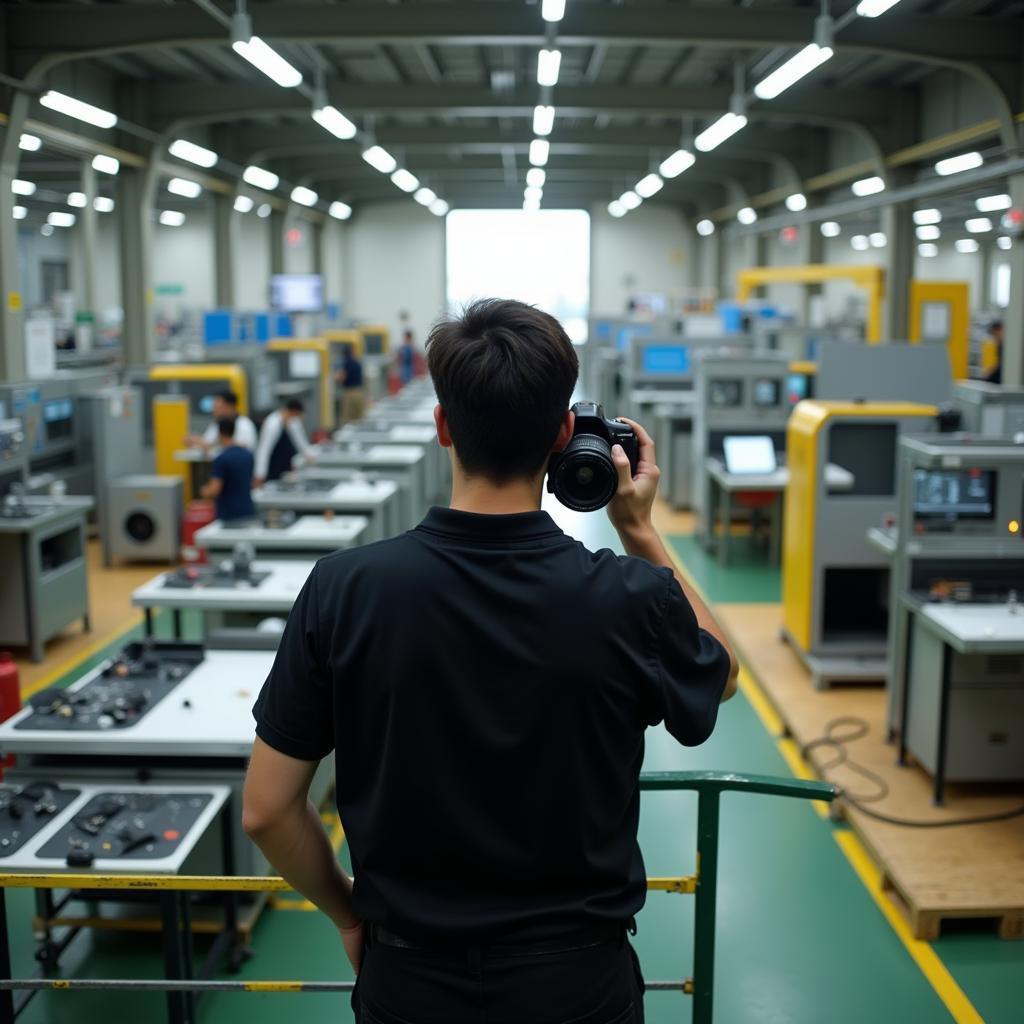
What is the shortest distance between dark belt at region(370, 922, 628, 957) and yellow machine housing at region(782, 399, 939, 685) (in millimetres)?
5283

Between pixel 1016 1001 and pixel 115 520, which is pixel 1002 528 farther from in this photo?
pixel 115 520

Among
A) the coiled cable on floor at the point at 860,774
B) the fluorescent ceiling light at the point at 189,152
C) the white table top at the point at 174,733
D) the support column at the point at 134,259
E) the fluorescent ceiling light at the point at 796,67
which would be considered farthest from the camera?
the fluorescent ceiling light at the point at 189,152

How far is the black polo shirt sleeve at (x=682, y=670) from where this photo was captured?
1.49m

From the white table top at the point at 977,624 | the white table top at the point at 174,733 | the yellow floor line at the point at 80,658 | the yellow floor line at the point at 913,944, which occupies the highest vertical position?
the white table top at the point at 977,624

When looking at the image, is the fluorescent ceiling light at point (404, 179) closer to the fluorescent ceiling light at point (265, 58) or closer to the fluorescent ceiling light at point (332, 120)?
the fluorescent ceiling light at point (332, 120)

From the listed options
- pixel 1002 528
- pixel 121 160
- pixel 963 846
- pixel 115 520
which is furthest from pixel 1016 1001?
pixel 121 160

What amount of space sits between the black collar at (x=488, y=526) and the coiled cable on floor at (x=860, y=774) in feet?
A: 10.4

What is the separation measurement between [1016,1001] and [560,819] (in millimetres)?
3090

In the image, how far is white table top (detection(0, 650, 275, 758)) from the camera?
3.83 meters

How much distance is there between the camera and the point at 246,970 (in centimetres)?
393

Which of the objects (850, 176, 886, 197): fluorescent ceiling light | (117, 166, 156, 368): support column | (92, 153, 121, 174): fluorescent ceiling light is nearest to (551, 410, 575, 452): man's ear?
(117, 166, 156, 368): support column

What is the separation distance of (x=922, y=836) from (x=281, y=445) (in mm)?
6733

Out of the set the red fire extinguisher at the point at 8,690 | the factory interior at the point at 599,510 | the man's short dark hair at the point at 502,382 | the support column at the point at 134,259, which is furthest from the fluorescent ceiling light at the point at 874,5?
the support column at the point at 134,259

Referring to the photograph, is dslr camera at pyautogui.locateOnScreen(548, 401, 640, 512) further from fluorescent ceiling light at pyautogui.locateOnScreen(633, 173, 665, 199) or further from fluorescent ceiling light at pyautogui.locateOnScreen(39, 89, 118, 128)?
fluorescent ceiling light at pyautogui.locateOnScreen(633, 173, 665, 199)
